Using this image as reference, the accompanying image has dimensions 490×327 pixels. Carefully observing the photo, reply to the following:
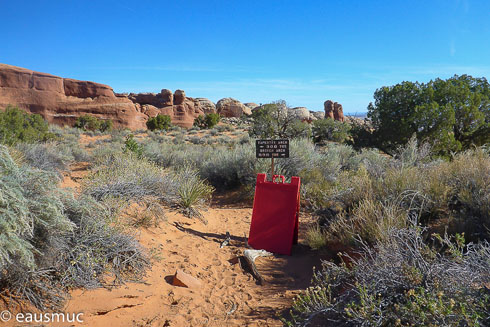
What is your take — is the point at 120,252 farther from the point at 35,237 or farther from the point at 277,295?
the point at 277,295

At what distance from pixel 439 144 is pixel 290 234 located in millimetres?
9738

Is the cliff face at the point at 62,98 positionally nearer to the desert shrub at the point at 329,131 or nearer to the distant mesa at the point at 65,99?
the distant mesa at the point at 65,99

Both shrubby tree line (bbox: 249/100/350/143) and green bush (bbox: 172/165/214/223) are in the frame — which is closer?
green bush (bbox: 172/165/214/223)

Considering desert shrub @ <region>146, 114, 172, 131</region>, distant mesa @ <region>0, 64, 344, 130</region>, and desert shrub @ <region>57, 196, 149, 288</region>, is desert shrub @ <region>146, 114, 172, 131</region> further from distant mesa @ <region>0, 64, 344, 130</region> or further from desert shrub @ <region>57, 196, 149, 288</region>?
desert shrub @ <region>57, 196, 149, 288</region>

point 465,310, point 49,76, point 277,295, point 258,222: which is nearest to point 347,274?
point 277,295

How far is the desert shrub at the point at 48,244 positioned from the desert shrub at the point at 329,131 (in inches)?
644

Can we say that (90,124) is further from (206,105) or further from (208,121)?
(206,105)

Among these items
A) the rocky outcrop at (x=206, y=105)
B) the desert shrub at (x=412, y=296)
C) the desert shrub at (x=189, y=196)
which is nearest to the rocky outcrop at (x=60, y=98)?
the rocky outcrop at (x=206, y=105)

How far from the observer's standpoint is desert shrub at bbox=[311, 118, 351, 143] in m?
18.6

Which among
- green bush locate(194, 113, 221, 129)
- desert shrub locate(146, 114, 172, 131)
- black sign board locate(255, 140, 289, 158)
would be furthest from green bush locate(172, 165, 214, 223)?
green bush locate(194, 113, 221, 129)

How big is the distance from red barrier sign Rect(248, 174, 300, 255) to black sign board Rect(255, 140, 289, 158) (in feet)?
2.02

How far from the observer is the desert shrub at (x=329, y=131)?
1858 centimetres

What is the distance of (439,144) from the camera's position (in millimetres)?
11953

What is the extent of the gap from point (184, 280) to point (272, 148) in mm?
2995
